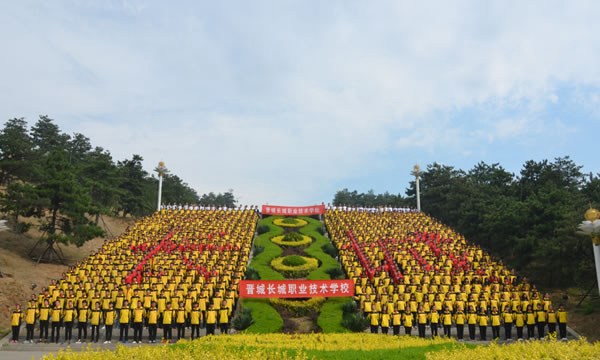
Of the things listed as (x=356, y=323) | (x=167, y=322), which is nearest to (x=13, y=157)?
(x=167, y=322)

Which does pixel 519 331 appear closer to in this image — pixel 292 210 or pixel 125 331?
Result: pixel 125 331

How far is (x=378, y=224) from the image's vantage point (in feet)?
82.9

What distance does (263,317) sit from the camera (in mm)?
13305

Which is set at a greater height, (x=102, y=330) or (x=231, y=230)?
(x=231, y=230)

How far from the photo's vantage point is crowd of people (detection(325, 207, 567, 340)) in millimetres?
11977

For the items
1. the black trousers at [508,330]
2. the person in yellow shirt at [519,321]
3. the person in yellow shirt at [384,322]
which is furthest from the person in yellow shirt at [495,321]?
the person in yellow shirt at [384,322]

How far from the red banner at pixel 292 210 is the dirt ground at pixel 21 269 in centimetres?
1069

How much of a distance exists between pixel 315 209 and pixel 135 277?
16.4 m

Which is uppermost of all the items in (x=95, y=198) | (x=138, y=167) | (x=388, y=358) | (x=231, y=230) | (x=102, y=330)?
(x=138, y=167)

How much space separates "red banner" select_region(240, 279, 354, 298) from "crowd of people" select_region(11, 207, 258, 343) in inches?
Answer: 21.7

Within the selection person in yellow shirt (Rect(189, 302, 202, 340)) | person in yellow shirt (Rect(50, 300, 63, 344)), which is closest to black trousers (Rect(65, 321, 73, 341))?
person in yellow shirt (Rect(50, 300, 63, 344))

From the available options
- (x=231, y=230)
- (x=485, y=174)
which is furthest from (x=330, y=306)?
(x=485, y=174)

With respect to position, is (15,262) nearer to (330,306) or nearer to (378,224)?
(330,306)

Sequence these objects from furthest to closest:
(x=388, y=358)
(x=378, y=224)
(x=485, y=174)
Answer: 1. (x=485, y=174)
2. (x=378, y=224)
3. (x=388, y=358)
